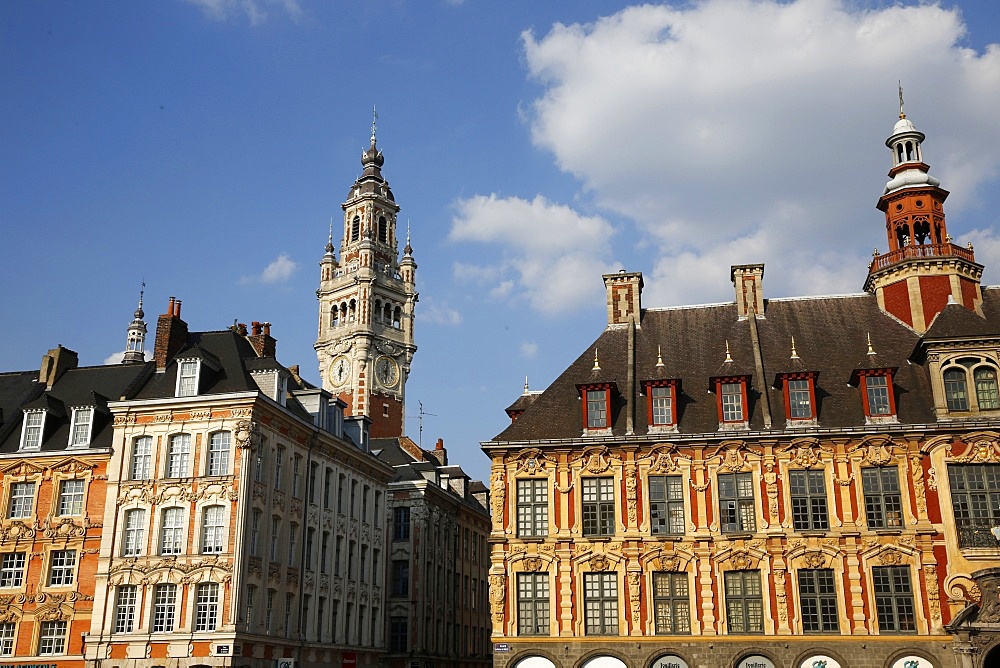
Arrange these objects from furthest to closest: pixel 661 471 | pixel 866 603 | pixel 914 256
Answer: pixel 914 256 → pixel 661 471 → pixel 866 603

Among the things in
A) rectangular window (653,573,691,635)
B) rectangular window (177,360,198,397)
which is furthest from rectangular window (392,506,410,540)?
rectangular window (653,573,691,635)

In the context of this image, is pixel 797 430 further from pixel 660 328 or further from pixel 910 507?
pixel 660 328

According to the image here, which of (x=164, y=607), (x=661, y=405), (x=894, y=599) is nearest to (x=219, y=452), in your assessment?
(x=164, y=607)

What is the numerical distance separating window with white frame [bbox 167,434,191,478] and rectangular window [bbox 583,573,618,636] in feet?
57.7

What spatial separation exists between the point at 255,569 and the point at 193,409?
7388 millimetres

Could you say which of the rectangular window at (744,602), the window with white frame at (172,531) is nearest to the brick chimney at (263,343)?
the window with white frame at (172,531)

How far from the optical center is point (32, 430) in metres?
46.4

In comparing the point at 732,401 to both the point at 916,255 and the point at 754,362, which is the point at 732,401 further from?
the point at 916,255

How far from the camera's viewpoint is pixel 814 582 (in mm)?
38750

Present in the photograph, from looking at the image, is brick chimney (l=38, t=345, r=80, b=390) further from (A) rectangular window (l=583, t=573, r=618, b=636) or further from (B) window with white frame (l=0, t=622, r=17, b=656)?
(A) rectangular window (l=583, t=573, r=618, b=636)

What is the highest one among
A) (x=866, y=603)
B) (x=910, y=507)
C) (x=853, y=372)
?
(x=853, y=372)

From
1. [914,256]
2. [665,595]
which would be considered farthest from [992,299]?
[665,595]

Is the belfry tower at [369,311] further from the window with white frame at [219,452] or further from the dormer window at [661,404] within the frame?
the dormer window at [661,404]

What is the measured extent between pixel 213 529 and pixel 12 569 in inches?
416
